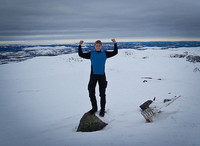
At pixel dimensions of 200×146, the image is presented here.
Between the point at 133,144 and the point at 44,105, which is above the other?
the point at 133,144

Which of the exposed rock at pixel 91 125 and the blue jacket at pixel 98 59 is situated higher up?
the blue jacket at pixel 98 59

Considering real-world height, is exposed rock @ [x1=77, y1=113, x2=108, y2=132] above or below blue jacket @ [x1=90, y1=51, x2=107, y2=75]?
below

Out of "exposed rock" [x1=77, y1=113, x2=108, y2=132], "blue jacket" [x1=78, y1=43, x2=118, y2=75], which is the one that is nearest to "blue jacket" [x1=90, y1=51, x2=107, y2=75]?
"blue jacket" [x1=78, y1=43, x2=118, y2=75]

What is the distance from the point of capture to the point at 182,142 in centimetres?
303

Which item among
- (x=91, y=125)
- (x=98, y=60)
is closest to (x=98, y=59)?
(x=98, y=60)

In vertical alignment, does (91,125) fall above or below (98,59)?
below

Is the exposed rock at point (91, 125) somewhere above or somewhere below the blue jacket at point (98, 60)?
below

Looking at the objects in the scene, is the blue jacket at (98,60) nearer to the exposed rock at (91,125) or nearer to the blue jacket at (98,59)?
the blue jacket at (98,59)

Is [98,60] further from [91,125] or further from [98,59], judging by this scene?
[91,125]

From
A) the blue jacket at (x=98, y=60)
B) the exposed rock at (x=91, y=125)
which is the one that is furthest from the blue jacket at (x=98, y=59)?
the exposed rock at (x=91, y=125)

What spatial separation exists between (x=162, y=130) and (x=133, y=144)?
931 millimetres

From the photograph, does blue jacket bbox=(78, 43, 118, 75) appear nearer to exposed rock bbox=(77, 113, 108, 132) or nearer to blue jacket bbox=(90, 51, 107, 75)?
blue jacket bbox=(90, 51, 107, 75)

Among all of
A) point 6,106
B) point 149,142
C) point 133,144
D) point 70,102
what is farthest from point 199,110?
point 6,106

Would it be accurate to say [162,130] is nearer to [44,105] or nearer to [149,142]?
[149,142]
